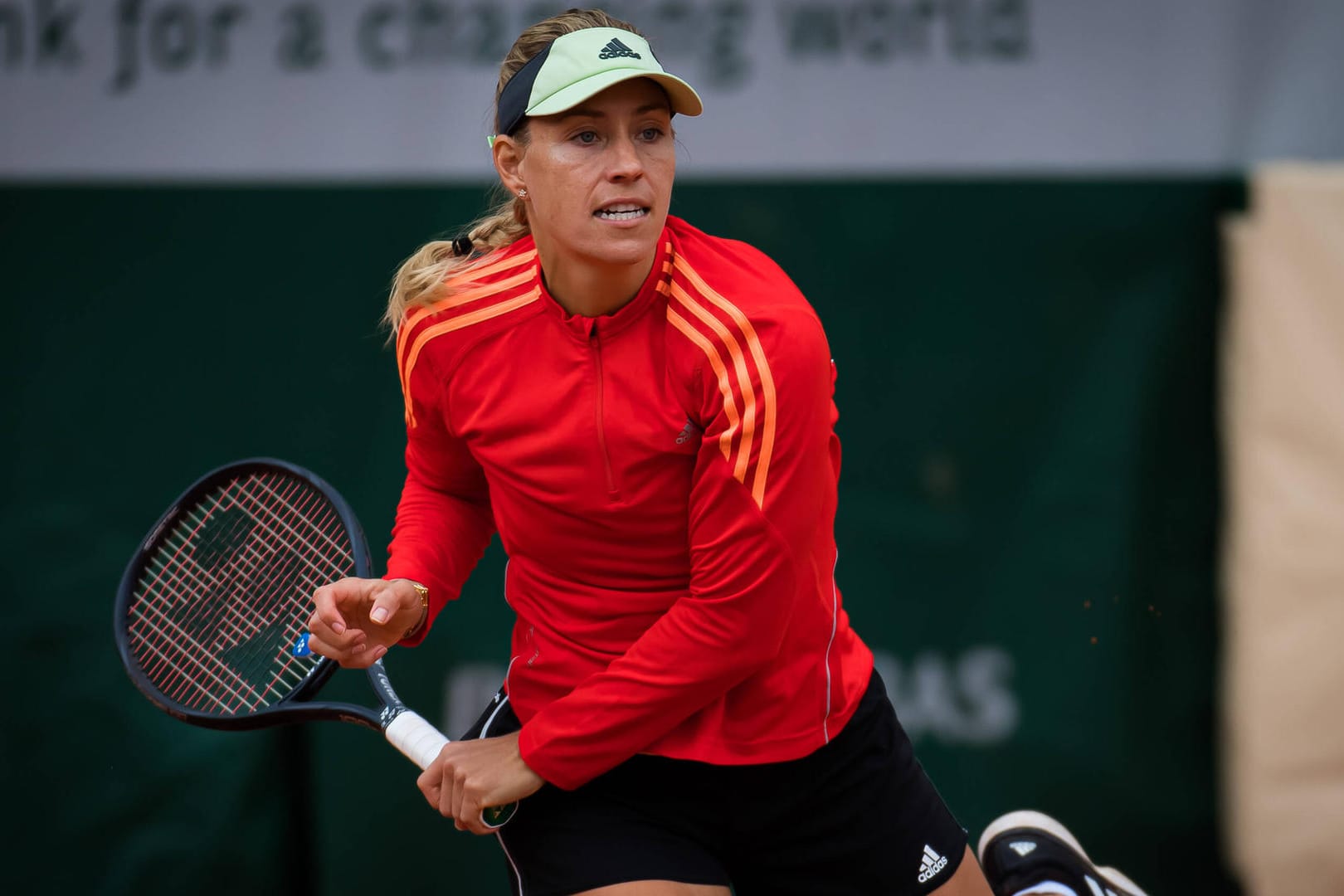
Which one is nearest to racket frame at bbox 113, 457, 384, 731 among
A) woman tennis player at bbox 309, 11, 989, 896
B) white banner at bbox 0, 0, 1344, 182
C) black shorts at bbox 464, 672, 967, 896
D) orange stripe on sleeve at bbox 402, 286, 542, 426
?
woman tennis player at bbox 309, 11, 989, 896

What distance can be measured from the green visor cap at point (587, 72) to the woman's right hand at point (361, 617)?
705 mm

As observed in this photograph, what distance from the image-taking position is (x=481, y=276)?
2121 mm

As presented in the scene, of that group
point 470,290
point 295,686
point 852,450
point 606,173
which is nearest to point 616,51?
point 606,173

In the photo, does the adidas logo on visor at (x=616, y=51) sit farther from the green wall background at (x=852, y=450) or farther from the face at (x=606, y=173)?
the green wall background at (x=852, y=450)

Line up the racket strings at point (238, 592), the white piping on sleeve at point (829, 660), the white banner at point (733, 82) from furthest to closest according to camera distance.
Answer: the white banner at point (733, 82), the racket strings at point (238, 592), the white piping on sleeve at point (829, 660)

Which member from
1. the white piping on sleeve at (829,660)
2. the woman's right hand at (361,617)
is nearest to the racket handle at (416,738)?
the woman's right hand at (361,617)

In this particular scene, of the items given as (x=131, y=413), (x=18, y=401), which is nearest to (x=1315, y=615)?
(x=131, y=413)

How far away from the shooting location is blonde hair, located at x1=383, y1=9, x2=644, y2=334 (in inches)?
78.6

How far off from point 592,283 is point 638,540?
365 mm

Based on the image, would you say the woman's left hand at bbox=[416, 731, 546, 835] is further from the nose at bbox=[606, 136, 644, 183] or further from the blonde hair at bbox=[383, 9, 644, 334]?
the nose at bbox=[606, 136, 644, 183]

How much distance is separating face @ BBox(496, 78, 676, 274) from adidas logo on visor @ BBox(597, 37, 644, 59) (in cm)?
3

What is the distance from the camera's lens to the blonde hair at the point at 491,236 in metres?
2.00

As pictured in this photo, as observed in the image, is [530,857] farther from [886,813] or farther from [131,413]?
[131,413]

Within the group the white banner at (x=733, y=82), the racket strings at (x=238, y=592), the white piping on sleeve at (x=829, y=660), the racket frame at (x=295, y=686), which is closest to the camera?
the white piping on sleeve at (x=829, y=660)
